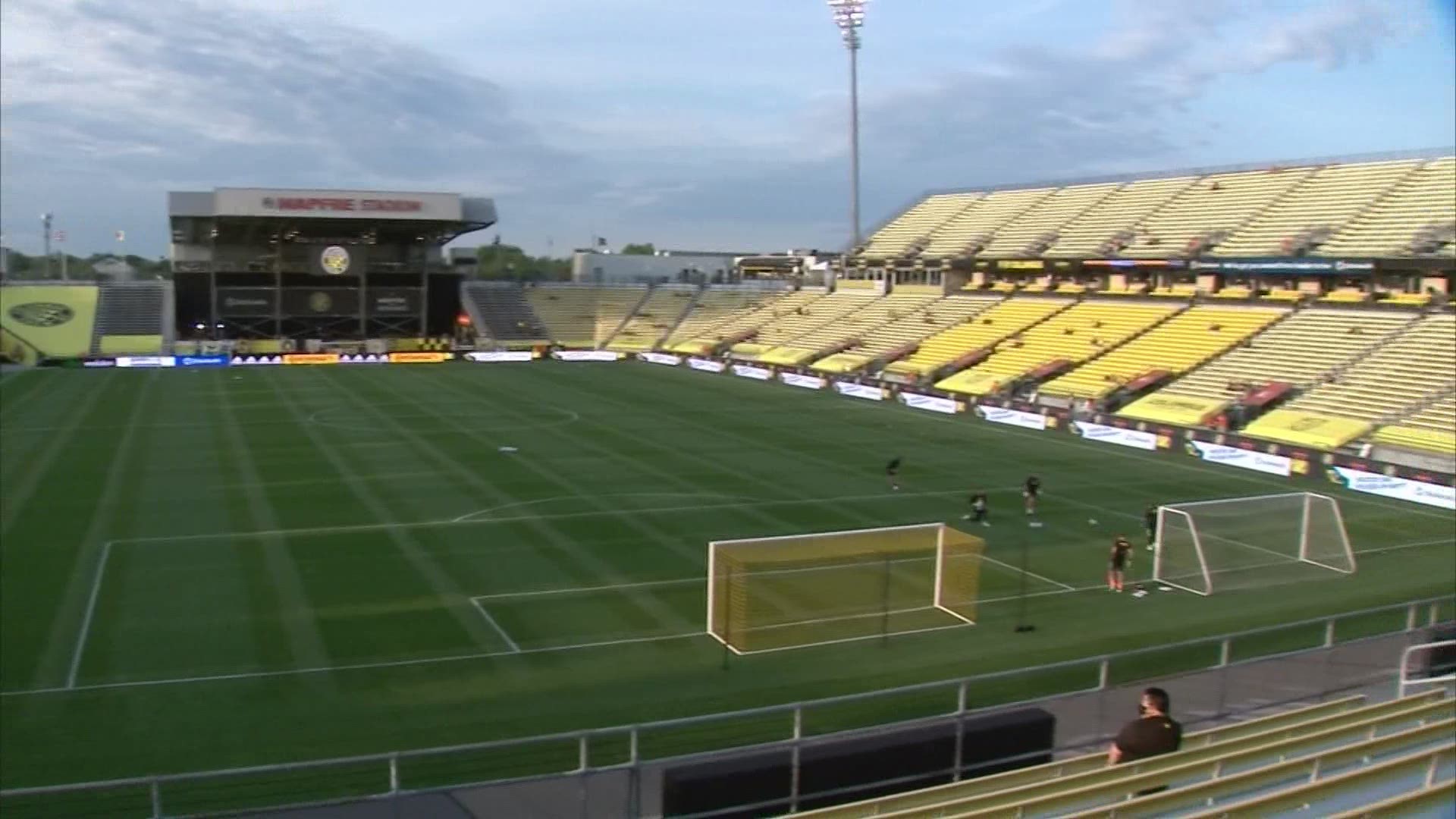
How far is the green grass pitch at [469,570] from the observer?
14.4 m

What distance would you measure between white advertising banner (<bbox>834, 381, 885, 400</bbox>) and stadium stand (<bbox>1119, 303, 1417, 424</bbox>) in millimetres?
12642

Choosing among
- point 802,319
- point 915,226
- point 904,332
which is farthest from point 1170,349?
point 915,226

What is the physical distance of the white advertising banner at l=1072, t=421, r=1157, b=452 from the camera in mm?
39031

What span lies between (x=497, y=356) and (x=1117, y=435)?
4557cm

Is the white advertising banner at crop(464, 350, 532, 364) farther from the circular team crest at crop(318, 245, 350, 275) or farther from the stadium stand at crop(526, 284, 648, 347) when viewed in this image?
the circular team crest at crop(318, 245, 350, 275)

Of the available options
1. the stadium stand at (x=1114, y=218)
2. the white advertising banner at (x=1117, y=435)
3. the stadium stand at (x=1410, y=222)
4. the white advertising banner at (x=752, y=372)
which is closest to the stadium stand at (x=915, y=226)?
the stadium stand at (x=1114, y=218)

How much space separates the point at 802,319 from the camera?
251 ft

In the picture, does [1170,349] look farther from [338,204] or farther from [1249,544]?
[338,204]

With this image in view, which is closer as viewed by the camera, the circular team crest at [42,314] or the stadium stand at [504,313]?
the circular team crest at [42,314]

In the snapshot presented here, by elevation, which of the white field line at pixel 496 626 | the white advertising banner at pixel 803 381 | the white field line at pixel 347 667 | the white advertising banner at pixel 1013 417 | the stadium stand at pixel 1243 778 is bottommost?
the white field line at pixel 347 667

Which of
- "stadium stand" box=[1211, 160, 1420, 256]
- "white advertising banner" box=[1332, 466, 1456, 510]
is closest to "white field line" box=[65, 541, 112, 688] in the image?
"white advertising banner" box=[1332, 466, 1456, 510]

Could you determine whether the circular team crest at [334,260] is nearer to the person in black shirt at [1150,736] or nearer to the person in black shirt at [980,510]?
the person in black shirt at [980,510]

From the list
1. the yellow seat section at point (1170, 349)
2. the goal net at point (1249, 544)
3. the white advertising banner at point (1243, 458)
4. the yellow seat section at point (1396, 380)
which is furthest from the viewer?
the yellow seat section at point (1170, 349)

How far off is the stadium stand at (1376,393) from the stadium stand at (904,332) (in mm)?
23756
